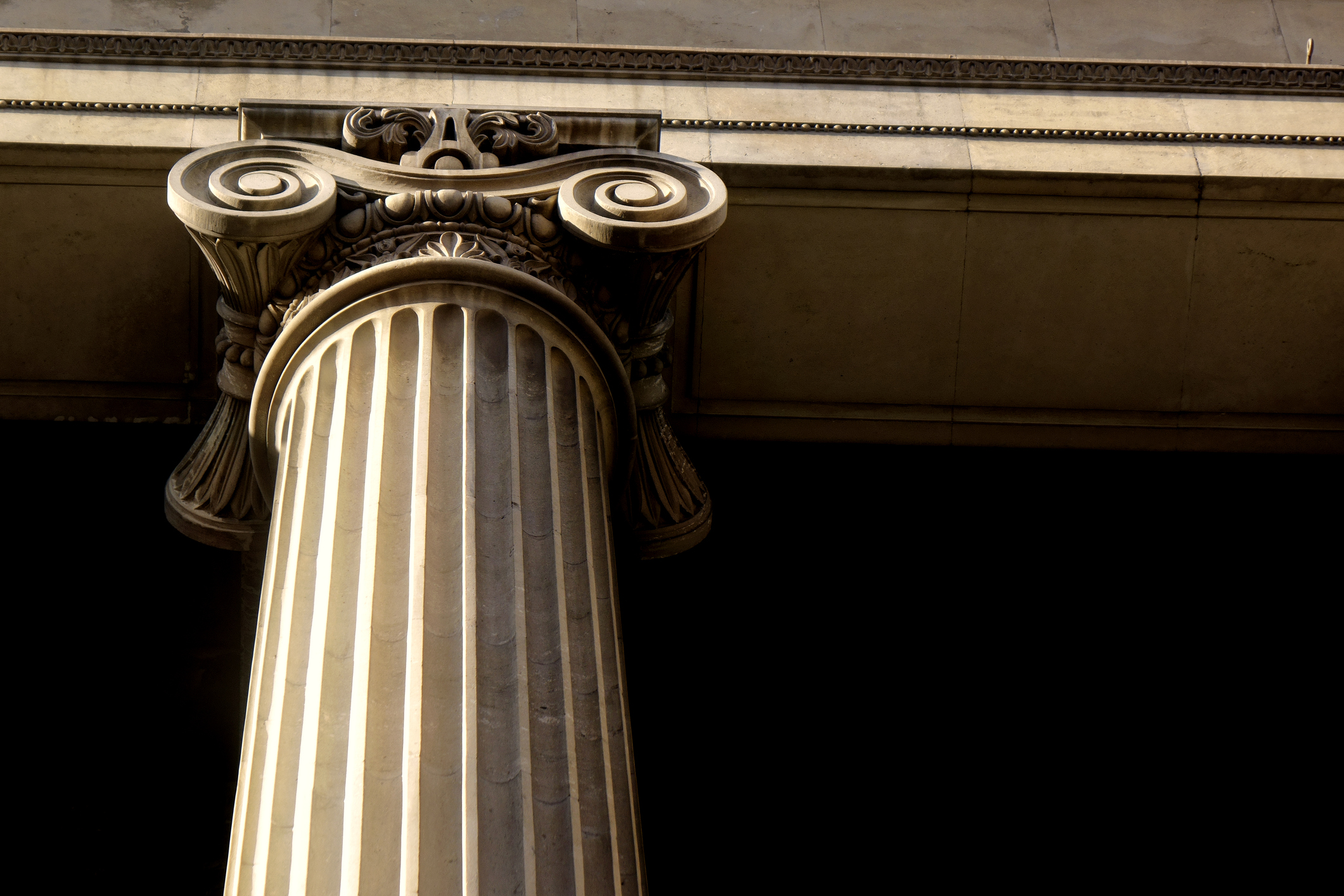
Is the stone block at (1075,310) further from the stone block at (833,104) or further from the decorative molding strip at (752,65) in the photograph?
the decorative molding strip at (752,65)

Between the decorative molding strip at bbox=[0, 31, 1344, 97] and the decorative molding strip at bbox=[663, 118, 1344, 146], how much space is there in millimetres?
643

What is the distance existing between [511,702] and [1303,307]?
8077 millimetres

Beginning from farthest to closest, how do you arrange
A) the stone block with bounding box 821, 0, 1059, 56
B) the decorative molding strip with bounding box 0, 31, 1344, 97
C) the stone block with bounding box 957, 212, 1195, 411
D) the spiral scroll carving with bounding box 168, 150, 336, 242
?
1. the stone block with bounding box 821, 0, 1059, 56
2. the decorative molding strip with bounding box 0, 31, 1344, 97
3. the stone block with bounding box 957, 212, 1195, 411
4. the spiral scroll carving with bounding box 168, 150, 336, 242

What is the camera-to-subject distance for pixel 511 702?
751 cm

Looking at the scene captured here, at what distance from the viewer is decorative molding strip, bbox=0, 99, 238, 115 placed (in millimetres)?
12484

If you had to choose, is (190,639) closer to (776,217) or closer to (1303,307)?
(776,217)

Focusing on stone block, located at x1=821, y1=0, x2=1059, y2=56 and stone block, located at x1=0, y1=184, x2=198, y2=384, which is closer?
stone block, located at x1=0, y1=184, x2=198, y2=384

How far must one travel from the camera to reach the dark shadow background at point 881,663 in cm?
1295

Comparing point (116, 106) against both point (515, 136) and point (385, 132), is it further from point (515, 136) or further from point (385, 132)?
point (515, 136)

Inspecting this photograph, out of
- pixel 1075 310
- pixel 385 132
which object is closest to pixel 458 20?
pixel 385 132

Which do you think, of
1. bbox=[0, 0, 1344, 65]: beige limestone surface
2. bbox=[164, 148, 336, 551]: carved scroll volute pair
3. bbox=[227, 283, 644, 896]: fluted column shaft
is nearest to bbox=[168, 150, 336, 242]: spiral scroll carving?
bbox=[164, 148, 336, 551]: carved scroll volute pair

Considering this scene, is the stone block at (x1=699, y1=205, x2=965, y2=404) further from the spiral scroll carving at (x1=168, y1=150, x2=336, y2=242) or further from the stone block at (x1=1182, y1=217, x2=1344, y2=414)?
the spiral scroll carving at (x1=168, y1=150, x2=336, y2=242)

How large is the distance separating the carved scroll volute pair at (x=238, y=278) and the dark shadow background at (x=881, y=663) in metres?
2.27

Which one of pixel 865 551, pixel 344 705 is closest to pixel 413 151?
pixel 344 705
